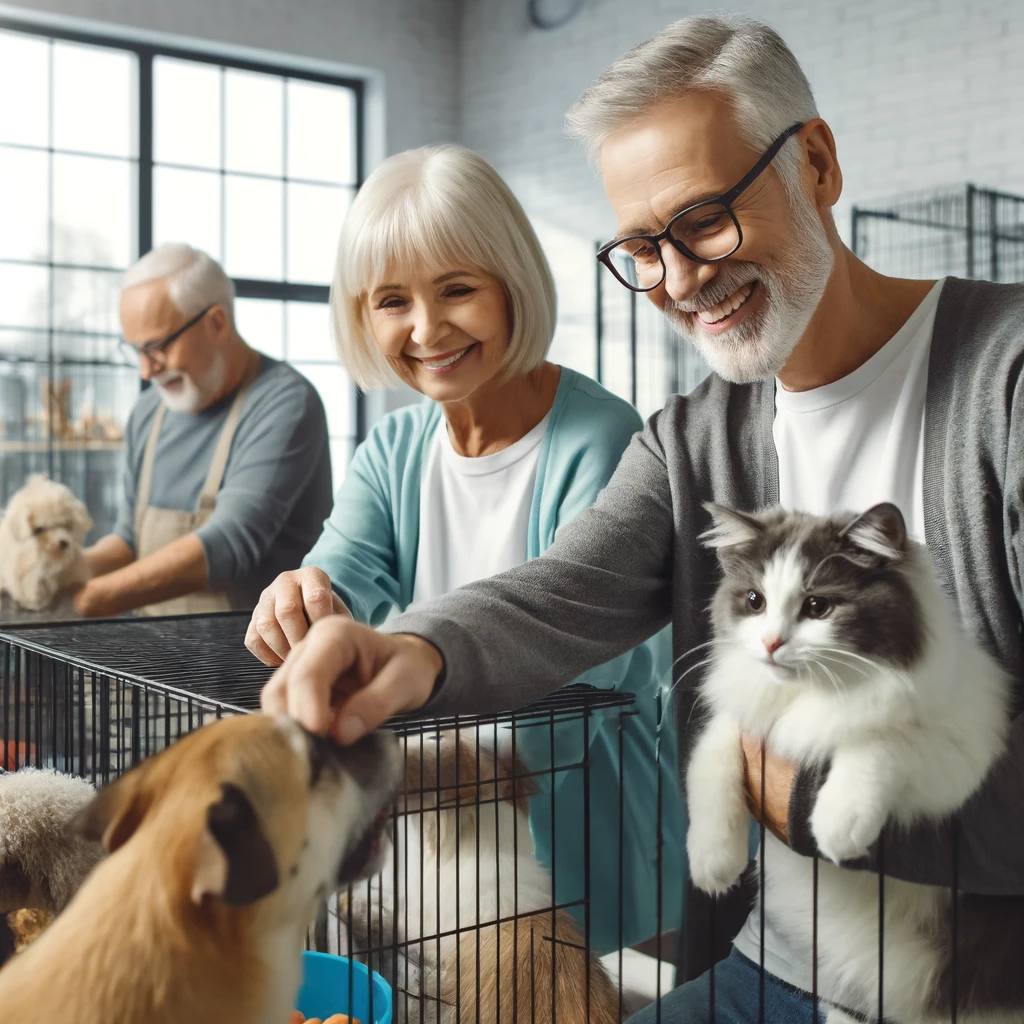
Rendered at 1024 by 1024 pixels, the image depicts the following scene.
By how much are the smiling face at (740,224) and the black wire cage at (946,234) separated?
382 centimetres

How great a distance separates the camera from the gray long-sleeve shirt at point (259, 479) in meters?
2.56

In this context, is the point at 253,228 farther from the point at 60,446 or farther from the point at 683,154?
the point at 683,154

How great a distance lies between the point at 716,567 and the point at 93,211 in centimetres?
539

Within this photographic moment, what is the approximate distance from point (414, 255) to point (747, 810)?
90 cm

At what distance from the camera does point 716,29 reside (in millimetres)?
1175

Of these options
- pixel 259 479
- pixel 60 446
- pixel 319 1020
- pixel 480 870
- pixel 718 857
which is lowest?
pixel 319 1020

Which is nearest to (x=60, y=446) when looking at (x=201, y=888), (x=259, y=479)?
(x=259, y=479)

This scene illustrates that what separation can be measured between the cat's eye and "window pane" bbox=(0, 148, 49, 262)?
546 centimetres

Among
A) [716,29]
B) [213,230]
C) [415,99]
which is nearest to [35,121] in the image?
[213,230]

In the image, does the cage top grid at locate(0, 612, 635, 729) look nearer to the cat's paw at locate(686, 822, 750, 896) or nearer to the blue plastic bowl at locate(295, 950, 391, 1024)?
the cat's paw at locate(686, 822, 750, 896)

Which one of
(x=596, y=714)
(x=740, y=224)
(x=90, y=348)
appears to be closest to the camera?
(x=740, y=224)

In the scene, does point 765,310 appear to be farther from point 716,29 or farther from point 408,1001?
point 408,1001

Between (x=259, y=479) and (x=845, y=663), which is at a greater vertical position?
(x=259, y=479)

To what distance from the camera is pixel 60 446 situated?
5328 mm
